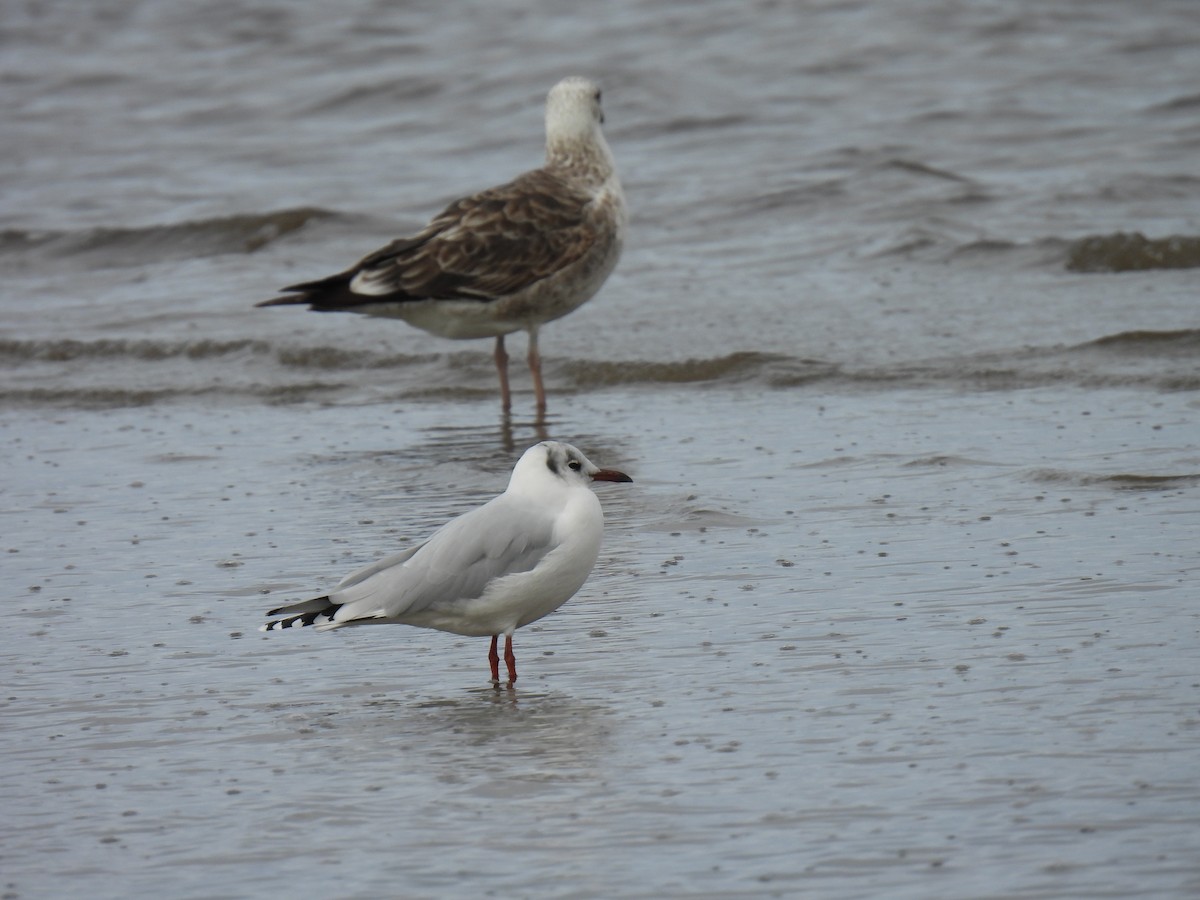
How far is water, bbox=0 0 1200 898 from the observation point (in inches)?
157

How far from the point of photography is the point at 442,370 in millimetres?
10797

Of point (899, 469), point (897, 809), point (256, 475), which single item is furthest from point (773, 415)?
point (897, 809)

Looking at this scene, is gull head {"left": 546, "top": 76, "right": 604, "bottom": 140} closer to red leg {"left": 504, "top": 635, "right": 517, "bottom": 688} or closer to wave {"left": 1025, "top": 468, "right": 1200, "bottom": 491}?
wave {"left": 1025, "top": 468, "right": 1200, "bottom": 491}

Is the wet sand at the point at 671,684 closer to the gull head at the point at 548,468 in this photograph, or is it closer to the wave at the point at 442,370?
the gull head at the point at 548,468

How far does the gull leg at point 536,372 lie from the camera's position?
9430 mm

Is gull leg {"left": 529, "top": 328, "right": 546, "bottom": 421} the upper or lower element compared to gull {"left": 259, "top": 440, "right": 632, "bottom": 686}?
lower

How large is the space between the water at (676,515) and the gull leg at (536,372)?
0.18 meters

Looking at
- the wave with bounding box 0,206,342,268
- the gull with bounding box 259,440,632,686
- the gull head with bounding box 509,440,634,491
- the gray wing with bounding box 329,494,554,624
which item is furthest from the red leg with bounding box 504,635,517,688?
the wave with bounding box 0,206,342,268

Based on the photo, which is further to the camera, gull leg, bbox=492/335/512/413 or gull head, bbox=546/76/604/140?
gull head, bbox=546/76/604/140

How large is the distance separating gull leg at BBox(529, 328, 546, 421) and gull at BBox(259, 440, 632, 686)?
4124 millimetres

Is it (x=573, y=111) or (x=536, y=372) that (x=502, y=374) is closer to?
(x=536, y=372)

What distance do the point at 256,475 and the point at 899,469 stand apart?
2.61m

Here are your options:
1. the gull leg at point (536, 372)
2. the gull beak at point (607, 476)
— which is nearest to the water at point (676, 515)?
the gull leg at point (536, 372)

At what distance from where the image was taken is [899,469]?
7.30 metres
